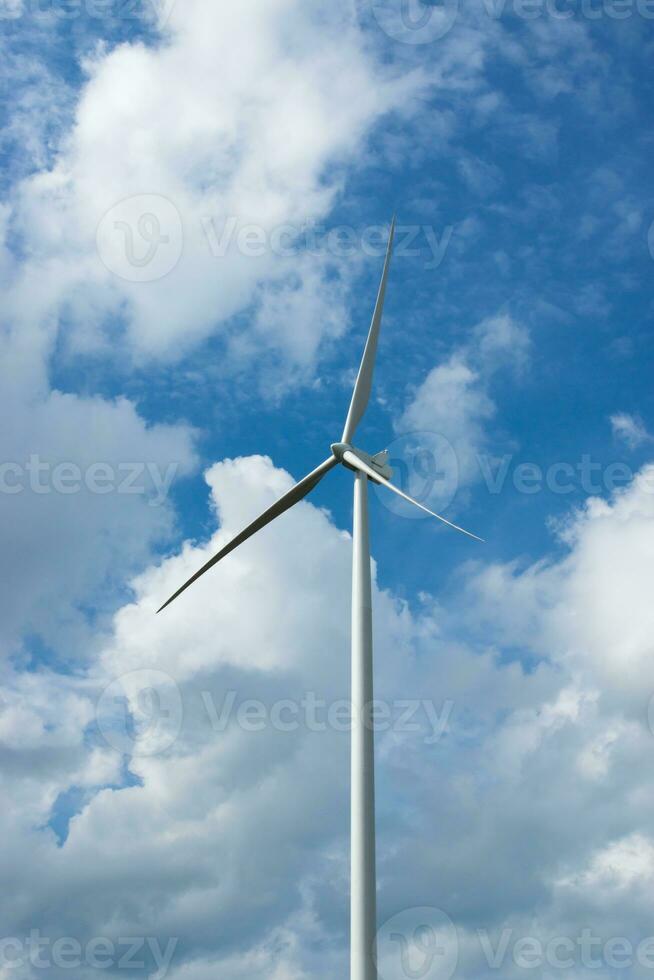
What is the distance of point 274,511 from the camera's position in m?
49.0

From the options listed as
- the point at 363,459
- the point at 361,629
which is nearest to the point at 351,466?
the point at 363,459

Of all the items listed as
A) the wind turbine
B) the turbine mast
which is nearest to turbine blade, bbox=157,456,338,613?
the wind turbine

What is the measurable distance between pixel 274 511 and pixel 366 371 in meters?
9.57

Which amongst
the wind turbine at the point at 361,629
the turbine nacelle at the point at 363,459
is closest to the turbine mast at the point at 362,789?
the wind turbine at the point at 361,629

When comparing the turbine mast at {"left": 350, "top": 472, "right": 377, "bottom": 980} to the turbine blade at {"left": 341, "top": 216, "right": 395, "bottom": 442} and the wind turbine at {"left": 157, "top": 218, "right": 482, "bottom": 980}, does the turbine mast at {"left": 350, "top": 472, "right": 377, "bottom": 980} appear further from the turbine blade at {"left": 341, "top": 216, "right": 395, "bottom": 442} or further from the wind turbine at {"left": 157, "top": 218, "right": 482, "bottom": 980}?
the turbine blade at {"left": 341, "top": 216, "right": 395, "bottom": 442}

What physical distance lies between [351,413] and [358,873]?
23.7 meters

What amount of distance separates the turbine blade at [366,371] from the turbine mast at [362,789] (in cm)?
897

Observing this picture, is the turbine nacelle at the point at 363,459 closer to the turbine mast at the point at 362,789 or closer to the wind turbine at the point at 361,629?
the wind turbine at the point at 361,629

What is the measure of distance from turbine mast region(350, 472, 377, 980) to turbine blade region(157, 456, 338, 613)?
6303 millimetres

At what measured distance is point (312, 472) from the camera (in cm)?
4803

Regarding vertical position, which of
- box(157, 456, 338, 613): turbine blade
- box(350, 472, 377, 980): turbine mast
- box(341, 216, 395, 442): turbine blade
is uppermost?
box(341, 216, 395, 442): turbine blade

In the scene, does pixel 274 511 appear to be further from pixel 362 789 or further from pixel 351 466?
pixel 362 789

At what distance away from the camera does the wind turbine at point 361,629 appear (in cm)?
3450

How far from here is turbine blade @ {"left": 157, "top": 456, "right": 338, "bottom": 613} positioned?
48.1 metres
